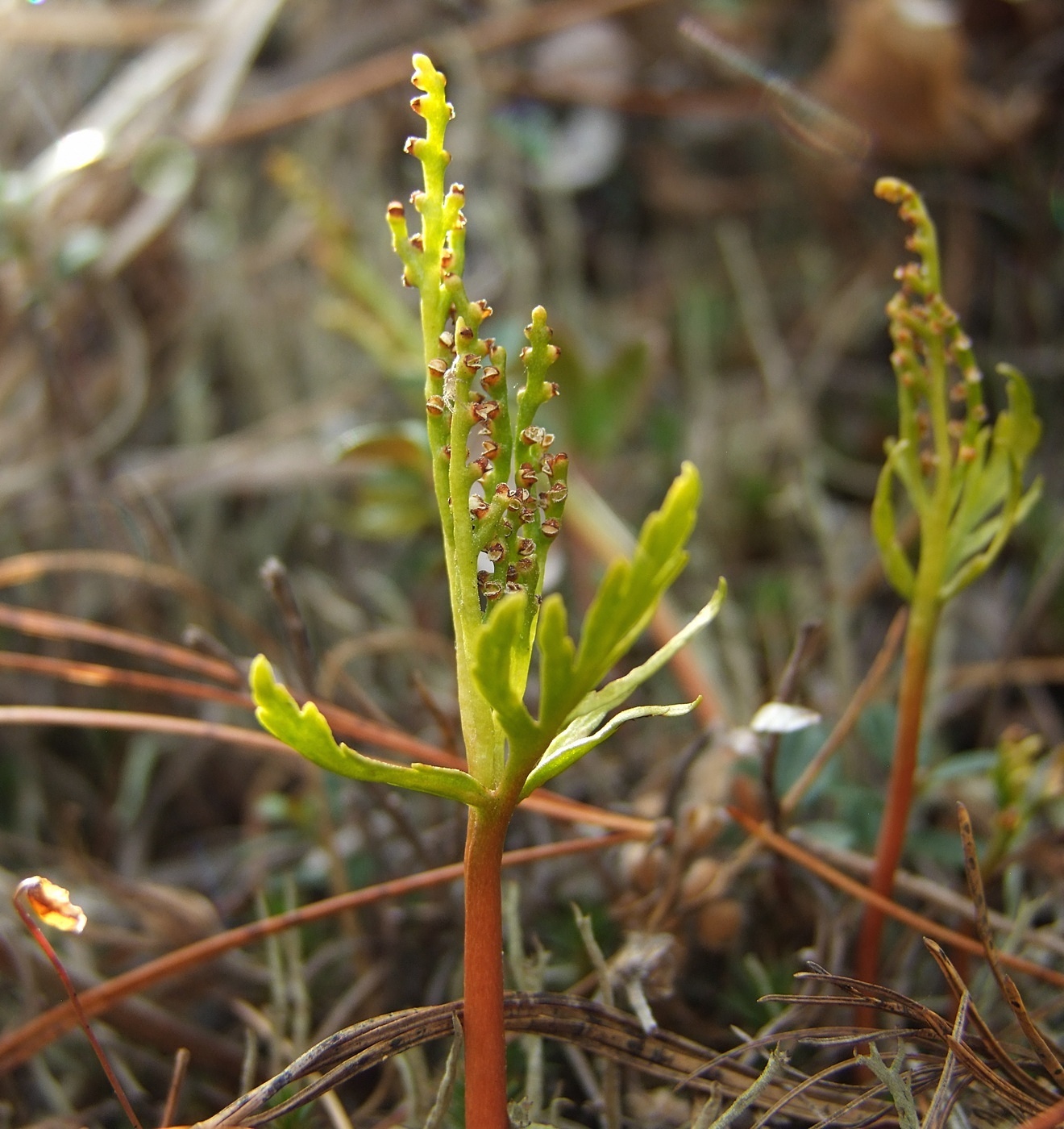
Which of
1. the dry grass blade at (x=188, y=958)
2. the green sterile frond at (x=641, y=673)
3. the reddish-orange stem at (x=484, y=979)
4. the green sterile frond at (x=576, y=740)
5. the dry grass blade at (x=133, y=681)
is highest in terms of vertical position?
the green sterile frond at (x=641, y=673)

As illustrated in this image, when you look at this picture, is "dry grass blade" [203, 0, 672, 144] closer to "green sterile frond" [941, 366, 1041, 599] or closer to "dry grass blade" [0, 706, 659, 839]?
"dry grass blade" [0, 706, 659, 839]

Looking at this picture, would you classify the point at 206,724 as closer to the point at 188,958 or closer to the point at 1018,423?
the point at 188,958

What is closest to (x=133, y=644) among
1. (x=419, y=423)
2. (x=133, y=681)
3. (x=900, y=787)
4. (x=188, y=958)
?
(x=133, y=681)

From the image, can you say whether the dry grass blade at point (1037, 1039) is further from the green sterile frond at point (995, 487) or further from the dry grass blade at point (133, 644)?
the dry grass blade at point (133, 644)

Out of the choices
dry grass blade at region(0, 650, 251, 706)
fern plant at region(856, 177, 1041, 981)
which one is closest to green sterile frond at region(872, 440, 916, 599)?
fern plant at region(856, 177, 1041, 981)

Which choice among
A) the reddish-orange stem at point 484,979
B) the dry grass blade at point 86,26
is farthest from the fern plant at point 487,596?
the dry grass blade at point 86,26

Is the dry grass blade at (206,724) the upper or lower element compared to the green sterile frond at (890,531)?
lower
